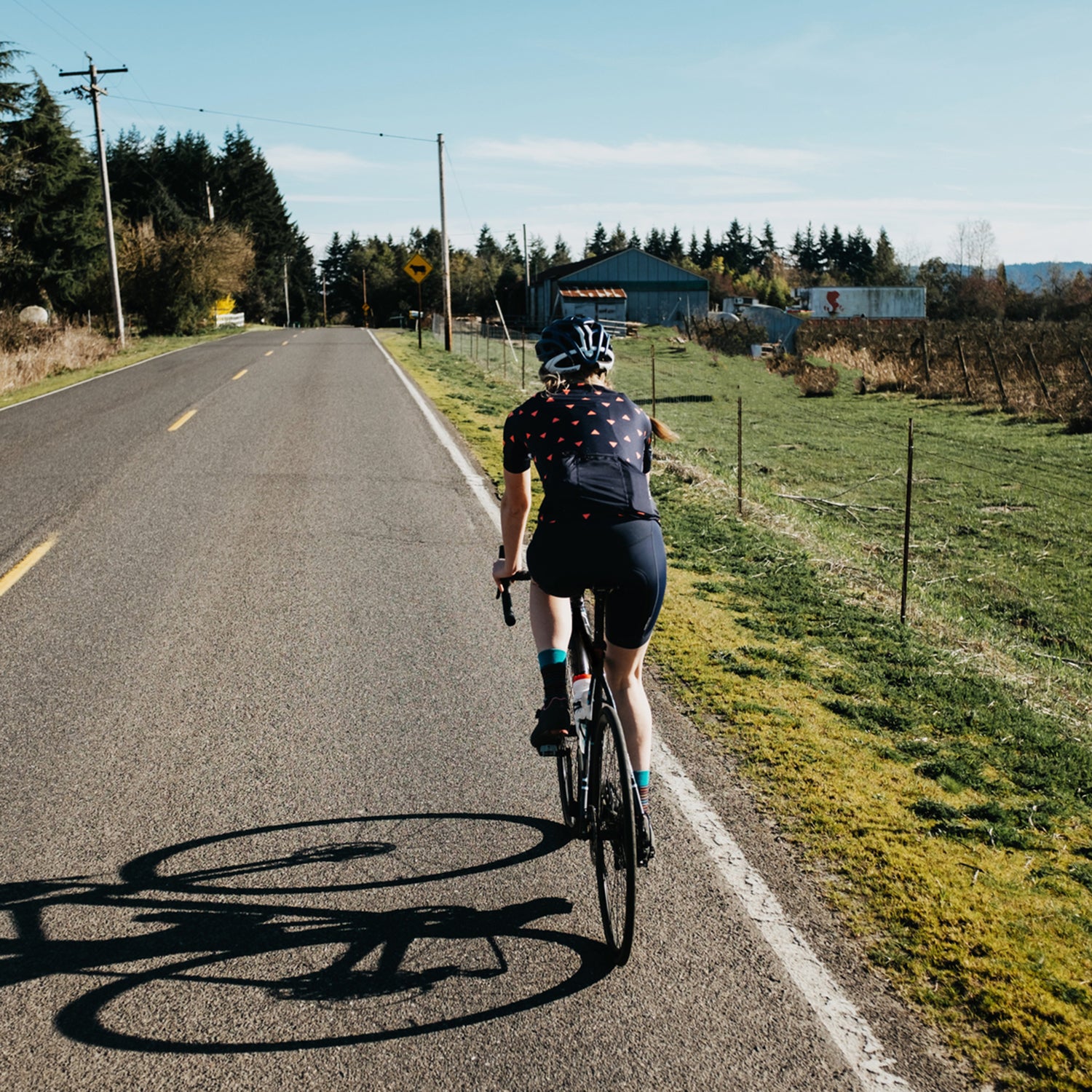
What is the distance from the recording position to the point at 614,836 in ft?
11.2

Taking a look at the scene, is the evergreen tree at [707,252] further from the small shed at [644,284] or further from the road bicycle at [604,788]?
the road bicycle at [604,788]

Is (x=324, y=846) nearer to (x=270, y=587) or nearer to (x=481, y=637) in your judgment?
(x=481, y=637)

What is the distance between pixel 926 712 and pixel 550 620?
118 inches

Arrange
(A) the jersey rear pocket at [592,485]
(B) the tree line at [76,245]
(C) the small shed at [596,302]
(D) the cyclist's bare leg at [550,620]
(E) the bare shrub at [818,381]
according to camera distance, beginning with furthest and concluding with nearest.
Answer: (C) the small shed at [596,302]
(B) the tree line at [76,245]
(E) the bare shrub at [818,381]
(D) the cyclist's bare leg at [550,620]
(A) the jersey rear pocket at [592,485]

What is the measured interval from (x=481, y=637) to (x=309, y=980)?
3.45 m

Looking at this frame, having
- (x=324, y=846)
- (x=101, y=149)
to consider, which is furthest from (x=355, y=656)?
(x=101, y=149)

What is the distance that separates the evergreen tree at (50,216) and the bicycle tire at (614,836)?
159ft

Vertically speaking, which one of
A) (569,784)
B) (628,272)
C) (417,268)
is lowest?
(569,784)

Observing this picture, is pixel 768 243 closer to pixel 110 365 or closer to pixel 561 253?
pixel 561 253

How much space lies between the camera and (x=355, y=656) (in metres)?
6.22

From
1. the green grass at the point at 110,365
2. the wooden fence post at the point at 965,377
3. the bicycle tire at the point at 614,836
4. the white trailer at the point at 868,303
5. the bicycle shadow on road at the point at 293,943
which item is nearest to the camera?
the bicycle shadow on road at the point at 293,943

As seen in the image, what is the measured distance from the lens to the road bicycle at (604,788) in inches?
128

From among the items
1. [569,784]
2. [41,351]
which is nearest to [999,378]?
[41,351]

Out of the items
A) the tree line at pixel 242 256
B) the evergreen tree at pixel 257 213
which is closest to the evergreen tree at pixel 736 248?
the tree line at pixel 242 256
